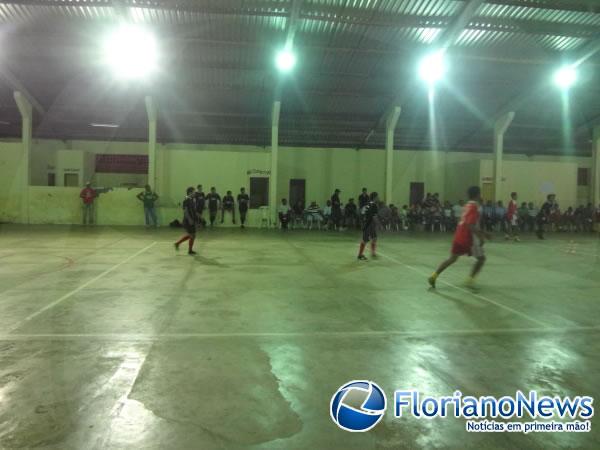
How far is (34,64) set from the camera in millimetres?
18391

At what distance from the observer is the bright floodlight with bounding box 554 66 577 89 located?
18.1 metres

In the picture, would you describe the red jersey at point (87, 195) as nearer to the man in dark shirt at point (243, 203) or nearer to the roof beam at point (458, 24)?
the man in dark shirt at point (243, 203)

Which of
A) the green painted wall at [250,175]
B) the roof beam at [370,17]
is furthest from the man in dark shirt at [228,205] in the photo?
the roof beam at [370,17]

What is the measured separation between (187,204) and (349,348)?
755cm

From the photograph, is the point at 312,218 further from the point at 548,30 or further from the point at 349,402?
the point at 349,402

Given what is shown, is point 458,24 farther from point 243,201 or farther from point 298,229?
point 243,201

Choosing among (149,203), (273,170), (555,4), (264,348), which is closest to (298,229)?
(273,170)

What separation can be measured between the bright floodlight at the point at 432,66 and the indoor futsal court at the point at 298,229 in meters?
0.09

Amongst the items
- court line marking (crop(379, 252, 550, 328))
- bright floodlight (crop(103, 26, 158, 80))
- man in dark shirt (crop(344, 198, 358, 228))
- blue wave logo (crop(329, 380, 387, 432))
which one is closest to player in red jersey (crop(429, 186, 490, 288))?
court line marking (crop(379, 252, 550, 328))

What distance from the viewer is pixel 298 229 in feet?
71.1

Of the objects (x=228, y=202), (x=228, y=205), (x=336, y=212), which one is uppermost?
(x=228, y=202)

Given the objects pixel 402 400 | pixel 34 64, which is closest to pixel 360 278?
pixel 402 400

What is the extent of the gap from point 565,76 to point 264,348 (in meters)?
18.1

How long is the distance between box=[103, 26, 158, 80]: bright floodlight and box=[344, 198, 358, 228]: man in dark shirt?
32.0ft
